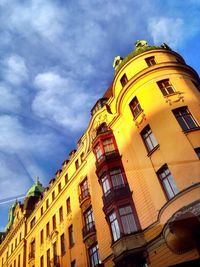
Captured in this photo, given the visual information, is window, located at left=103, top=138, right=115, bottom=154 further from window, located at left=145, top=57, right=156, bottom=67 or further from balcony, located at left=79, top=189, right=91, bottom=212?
window, located at left=145, top=57, right=156, bottom=67

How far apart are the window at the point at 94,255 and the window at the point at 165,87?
15391mm

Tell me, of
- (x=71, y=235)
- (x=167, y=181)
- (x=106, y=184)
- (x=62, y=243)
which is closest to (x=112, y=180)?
(x=106, y=184)

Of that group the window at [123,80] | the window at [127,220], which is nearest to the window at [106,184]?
the window at [127,220]

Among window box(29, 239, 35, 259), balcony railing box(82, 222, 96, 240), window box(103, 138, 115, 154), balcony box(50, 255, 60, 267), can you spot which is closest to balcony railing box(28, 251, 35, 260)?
window box(29, 239, 35, 259)

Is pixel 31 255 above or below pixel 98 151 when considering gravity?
below

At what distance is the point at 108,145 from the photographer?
28734 mm

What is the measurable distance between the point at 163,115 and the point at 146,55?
8.91 m

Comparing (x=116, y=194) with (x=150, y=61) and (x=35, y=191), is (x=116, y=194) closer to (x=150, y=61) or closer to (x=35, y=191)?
(x=150, y=61)

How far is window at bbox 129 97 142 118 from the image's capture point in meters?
25.7

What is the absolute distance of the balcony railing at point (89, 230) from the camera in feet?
88.9

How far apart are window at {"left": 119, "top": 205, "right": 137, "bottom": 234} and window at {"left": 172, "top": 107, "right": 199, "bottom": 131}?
7.97m

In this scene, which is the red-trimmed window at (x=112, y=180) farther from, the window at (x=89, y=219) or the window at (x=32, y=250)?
the window at (x=32, y=250)

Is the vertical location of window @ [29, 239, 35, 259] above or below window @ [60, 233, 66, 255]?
above

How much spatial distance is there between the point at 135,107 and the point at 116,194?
8.16m
